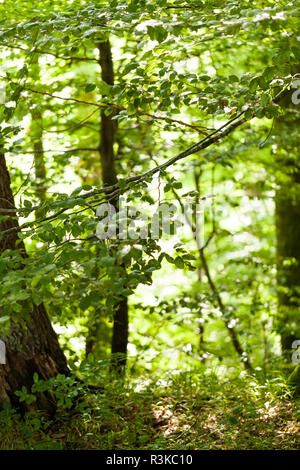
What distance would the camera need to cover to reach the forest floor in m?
3.45

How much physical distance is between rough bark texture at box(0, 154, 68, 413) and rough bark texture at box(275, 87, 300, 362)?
105 inches

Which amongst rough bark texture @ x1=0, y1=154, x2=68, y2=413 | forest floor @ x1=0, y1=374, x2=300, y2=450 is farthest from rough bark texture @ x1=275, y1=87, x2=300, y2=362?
rough bark texture @ x1=0, y1=154, x2=68, y2=413

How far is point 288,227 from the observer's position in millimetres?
6258

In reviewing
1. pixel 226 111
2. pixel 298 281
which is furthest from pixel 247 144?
pixel 226 111

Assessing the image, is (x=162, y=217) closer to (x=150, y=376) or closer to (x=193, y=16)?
(x=193, y=16)

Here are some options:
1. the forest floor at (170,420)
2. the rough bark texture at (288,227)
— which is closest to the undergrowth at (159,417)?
the forest floor at (170,420)

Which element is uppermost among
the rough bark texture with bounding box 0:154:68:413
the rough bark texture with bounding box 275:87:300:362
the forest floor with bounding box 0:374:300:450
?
the rough bark texture with bounding box 275:87:300:362

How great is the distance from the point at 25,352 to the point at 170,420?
123 centimetres

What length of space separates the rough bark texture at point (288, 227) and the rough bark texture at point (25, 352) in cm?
267

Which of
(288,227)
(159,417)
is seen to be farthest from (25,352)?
(288,227)

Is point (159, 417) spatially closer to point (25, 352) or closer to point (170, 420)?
point (170, 420)

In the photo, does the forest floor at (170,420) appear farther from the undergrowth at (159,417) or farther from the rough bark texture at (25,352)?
the rough bark texture at (25,352)

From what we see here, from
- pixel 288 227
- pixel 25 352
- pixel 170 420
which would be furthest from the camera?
pixel 288 227

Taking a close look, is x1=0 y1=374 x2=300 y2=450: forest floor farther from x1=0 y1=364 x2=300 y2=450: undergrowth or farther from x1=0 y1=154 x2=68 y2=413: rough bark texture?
x1=0 y1=154 x2=68 y2=413: rough bark texture
